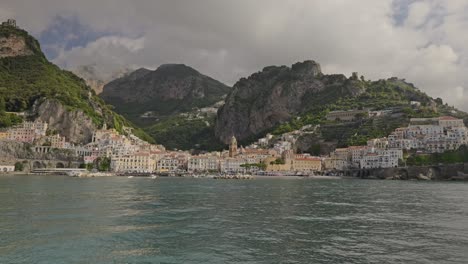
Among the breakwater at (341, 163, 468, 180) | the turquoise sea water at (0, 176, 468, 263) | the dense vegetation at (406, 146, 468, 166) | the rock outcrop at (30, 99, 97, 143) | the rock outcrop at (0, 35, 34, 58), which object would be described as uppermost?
the rock outcrop at (0, 35, 34, 58)

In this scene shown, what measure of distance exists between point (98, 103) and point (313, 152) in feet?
296

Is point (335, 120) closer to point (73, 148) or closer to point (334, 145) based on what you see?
point (334, 145)

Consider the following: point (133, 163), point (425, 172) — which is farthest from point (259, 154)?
point (425, 172)

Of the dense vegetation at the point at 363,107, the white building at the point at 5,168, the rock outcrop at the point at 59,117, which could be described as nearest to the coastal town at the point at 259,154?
the rock outcrop at the point at 59,117

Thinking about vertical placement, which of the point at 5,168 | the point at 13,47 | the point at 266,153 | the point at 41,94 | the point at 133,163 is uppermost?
the point at 13,47

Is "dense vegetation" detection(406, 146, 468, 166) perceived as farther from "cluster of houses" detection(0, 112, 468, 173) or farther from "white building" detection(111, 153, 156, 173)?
"white building" detection(111, 153, 156, 173)

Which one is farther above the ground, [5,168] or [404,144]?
[404,144]

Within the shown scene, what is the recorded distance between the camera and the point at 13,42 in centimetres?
16738

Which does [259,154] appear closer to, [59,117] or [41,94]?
[59,117]

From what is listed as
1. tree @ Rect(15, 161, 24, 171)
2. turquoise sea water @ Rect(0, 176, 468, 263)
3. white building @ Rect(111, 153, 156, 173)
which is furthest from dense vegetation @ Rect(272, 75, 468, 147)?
turquoise sea water @ Rect(0, 176, 468, 263)

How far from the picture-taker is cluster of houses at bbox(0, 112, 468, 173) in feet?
372

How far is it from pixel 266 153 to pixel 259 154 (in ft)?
8.49

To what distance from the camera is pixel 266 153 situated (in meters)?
132

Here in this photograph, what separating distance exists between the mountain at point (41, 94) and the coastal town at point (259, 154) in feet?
16.1
